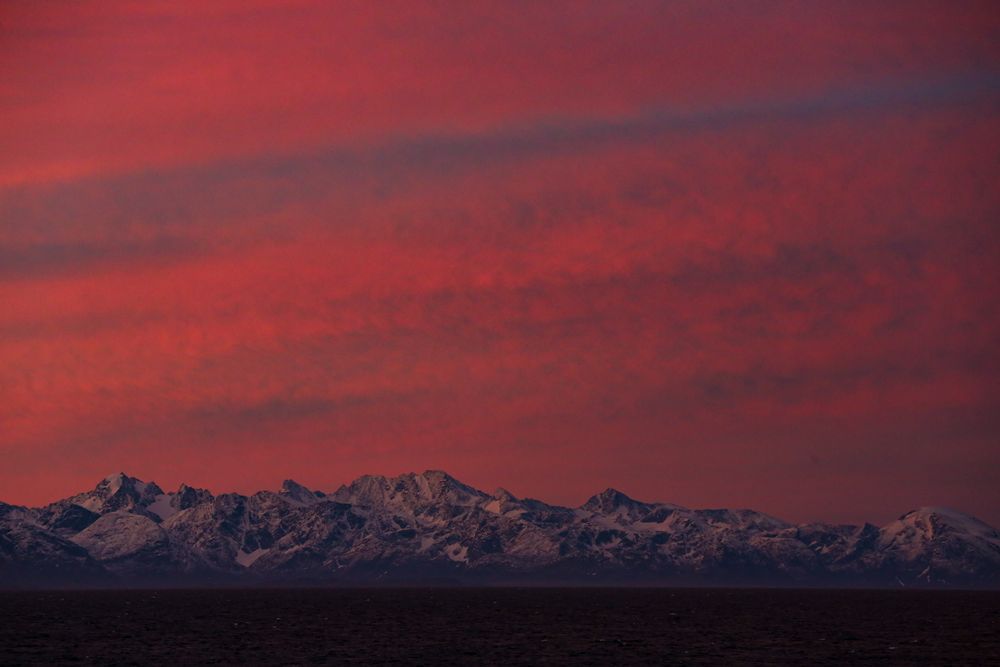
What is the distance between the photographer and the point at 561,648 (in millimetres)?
170375

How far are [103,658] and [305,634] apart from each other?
1971 inches

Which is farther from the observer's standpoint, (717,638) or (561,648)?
(717,638)

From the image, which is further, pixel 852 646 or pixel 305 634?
pixel 305 634

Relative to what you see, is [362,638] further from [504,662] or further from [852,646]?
[852,646]

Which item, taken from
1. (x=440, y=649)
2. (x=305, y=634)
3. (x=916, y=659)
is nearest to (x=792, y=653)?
(x=916, y=659)

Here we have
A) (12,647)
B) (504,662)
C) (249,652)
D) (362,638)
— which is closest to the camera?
(504,662)

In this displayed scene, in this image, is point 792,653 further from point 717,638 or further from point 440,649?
point 440,649

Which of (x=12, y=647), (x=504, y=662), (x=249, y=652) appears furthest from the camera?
(x=12, y=647)

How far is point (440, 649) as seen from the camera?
549 ft

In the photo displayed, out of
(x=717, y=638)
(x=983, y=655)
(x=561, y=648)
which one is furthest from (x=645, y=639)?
(x=983, y=655)

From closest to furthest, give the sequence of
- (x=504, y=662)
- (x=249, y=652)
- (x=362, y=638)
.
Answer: (x=504, y=662)
(x=249, y=652)
(x=362, y=638)

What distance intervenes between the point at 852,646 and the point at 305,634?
83.2m

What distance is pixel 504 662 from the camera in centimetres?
14775

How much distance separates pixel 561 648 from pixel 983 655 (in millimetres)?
53991
